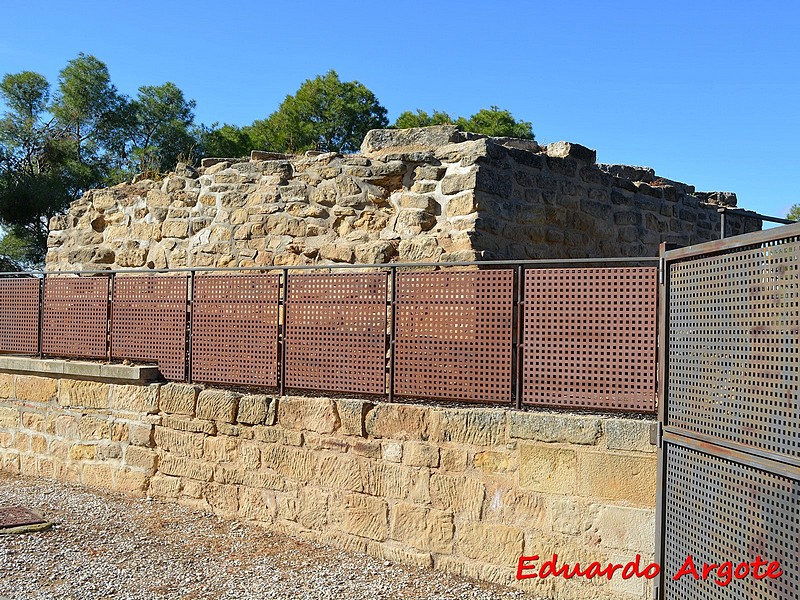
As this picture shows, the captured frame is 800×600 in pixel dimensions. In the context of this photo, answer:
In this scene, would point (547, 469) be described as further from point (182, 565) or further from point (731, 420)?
point (182, 565)

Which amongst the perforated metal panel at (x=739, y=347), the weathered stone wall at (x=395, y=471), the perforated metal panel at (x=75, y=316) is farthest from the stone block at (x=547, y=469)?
the perforated metal panel at (x=75, y=316)

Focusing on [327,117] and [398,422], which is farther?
[327,117]

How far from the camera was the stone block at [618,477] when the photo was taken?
4391 mm

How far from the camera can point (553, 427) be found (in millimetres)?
4723

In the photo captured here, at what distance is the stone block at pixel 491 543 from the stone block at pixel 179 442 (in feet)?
8.37

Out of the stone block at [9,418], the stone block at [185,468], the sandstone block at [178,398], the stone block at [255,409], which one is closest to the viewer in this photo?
the stone block at [255,409]

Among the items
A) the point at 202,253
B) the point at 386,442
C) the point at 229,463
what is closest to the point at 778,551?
the point at 386,442

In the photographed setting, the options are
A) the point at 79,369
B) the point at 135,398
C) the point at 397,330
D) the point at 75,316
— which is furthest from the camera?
the point at 75,316

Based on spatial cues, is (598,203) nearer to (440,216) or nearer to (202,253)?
(440,216)

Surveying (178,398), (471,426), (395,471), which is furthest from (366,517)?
(178,398)

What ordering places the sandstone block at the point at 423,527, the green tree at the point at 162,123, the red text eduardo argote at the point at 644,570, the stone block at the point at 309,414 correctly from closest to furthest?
the red text eduardo argote at the point at 644,570
the sandstone block at the point at 423,527
the stone block at the point at 309,414
the green tree at the point at 162,123

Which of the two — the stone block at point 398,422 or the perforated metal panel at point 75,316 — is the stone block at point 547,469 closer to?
the stone block at point 398,422

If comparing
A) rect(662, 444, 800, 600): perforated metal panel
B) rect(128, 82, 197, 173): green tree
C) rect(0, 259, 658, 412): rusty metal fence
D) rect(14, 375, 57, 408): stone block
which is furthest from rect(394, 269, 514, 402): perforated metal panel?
rect(128, 82, 197, 173): green tree

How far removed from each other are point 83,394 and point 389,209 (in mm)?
Answer: 3435
